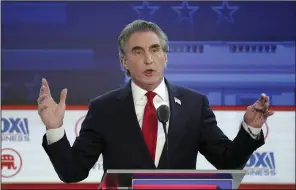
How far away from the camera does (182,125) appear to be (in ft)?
8.65

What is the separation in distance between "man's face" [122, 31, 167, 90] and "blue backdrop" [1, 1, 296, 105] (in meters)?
1.60

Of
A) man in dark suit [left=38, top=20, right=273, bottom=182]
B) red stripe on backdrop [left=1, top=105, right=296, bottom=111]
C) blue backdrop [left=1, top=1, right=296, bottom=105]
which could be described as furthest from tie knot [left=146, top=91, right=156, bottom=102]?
red stripe on backdrop [left=1, top=105, right=296, bottom=111]

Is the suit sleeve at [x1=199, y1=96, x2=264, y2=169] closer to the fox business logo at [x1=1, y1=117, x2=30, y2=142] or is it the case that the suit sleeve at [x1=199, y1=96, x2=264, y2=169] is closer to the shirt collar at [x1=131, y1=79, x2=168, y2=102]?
the shirt collar at [x1=131, y1=79, x2=168, y2=102]

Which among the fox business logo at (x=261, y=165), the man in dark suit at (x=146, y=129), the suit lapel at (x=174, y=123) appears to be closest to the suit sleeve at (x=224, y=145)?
the man in dark suit at (x=146, y=129)

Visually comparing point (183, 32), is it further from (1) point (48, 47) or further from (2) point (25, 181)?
(2) point (25, 181)

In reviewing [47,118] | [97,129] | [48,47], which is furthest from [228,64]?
[47,118]

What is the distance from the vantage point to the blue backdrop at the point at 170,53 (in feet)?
14.1

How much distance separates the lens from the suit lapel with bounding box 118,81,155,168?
2555 mm

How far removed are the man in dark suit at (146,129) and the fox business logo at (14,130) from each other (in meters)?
1.65

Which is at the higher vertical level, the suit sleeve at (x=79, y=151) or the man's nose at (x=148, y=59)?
the man's nose at (x=148, y=59)

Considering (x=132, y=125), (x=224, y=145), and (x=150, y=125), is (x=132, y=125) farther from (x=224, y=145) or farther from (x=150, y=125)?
(x=224, y=145)

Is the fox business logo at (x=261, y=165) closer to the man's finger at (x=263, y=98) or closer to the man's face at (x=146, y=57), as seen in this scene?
the man's face at (x=146, y=57)

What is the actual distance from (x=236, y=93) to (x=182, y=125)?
5.61ft

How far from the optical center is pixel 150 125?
2.63m
